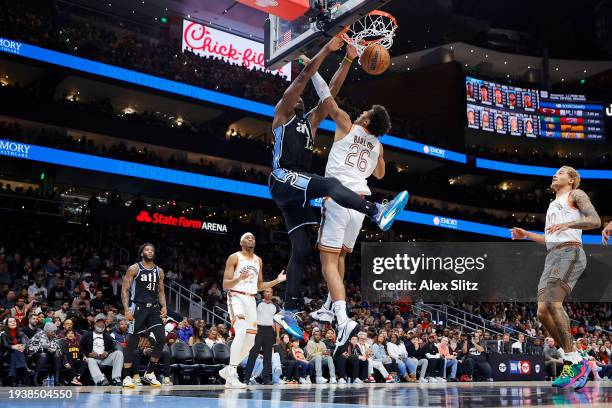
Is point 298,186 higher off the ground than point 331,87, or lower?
lower

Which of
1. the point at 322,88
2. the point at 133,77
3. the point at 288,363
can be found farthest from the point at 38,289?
the point at 322,88

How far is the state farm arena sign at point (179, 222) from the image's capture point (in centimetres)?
2589

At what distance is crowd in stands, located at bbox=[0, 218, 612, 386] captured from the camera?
11750 millimetres

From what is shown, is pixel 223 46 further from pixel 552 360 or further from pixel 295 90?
pixel 295 90

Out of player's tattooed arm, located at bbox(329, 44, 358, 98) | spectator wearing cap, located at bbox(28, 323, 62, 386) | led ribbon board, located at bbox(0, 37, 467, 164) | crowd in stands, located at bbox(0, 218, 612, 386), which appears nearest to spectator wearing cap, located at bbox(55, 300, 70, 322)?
crowd in stands, located at bbox(0, 218, 612, 386)

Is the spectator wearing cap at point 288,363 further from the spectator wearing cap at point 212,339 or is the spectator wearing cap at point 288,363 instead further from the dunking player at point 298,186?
the dunking player at point 298,186

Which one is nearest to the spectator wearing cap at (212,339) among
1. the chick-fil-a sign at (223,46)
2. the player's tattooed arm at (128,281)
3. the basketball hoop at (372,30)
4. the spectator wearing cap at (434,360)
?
the player's tattooed arm at (128,281)

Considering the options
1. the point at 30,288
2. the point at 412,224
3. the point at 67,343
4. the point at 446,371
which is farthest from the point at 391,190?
the point at 67,343

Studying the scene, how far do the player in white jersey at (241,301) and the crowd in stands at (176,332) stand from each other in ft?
12.2

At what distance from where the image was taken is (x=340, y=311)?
236 inches

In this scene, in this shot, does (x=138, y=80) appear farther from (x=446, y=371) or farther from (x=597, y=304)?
(x=597, y=304)

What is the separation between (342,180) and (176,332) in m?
9.13

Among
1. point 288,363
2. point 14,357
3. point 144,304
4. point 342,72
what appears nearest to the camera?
point 342,72

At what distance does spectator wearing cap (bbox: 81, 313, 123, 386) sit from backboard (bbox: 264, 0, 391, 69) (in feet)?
19.6
